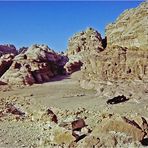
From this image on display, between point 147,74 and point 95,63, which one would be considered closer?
point 147,74

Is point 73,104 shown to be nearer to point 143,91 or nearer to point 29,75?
point 143,91

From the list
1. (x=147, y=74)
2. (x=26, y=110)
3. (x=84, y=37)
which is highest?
(x=84, y=37)

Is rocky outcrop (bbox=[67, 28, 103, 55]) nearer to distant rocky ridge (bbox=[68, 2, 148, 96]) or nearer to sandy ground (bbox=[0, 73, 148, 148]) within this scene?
sandy ground (bbox=[0, 73, 148, 148])

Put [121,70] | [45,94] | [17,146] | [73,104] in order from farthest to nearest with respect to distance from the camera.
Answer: [45,94] < [121,70] < [73,104] < [17,146]

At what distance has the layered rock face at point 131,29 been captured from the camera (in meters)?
39.4

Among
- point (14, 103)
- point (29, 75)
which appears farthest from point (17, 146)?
point (29, 75)

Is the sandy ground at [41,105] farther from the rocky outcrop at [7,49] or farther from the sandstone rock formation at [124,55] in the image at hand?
the rocky outcrop at [7,49]

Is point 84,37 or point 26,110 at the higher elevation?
point 84,37

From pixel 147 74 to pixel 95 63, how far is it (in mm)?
9317

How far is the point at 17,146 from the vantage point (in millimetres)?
18500

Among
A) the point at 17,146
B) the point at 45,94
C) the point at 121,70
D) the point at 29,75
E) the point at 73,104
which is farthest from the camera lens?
the point at 29,75

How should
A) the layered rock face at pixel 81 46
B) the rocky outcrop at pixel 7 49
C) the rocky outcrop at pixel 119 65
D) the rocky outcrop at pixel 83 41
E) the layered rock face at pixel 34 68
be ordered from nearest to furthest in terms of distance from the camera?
the rocky outcrop at pixel 119 65
the layered rock face at pixel 34 68
the layered rock face at pixel 81 46
the rocky outcrop at pixel 83 41
the rocky outcrop at pixel 7 49

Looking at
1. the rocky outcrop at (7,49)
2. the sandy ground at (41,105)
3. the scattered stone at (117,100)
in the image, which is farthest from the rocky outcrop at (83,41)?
the scattered stone at (117,100)

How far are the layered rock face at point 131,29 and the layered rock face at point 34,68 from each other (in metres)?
13.0
